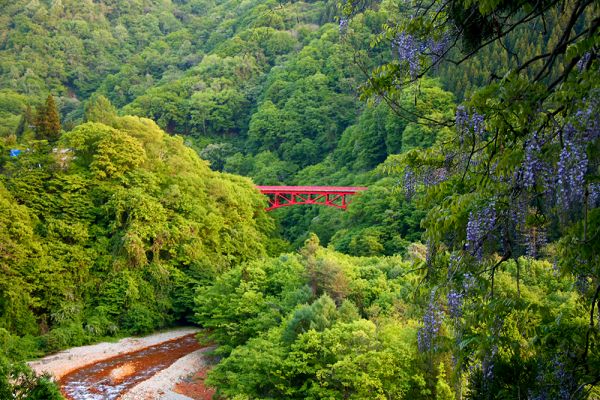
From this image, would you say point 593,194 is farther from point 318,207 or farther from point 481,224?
point 318,207

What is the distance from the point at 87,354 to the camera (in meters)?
22.9

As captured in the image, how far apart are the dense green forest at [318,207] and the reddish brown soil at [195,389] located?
6.81 ft

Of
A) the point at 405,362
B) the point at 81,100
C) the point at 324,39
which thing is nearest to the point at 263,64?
the point at 324,39

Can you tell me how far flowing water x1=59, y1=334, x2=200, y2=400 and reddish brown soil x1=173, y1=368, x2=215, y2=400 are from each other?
5.23ft

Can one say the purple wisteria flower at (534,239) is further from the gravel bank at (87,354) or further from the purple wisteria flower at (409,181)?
the gravel bank at (87,354)

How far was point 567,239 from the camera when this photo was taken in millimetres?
3650

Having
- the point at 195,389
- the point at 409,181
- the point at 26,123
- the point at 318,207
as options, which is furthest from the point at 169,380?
the point at 26,123

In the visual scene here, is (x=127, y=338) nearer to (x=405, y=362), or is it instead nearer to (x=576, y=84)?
(x=405, y=362)

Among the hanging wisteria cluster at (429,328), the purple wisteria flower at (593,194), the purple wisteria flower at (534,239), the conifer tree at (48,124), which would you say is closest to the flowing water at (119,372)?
the conifer tree at (48,124)

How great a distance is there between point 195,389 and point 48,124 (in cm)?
1891

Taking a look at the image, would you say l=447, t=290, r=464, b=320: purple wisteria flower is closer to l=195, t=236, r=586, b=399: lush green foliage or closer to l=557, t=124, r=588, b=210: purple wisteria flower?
l=195, t=236, r=586, b=399: lush green foliage

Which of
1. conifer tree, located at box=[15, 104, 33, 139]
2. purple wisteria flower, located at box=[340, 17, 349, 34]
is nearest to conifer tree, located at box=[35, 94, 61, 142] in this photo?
conifer tree, located at box=[15, 104, 33, 139]

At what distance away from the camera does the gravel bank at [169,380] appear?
18644mm

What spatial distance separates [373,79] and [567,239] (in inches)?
70.4
